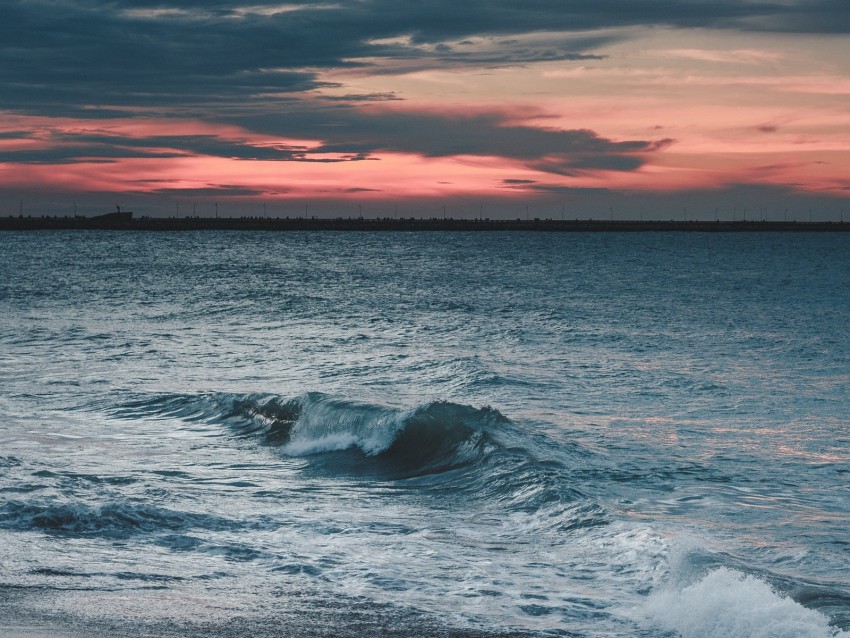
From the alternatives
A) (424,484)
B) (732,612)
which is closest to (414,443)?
(424,484)

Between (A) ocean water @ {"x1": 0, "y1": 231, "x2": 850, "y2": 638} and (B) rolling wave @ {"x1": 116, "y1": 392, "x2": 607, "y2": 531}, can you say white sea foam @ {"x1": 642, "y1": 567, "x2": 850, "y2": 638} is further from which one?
(B) rolling wave @ {"x1": 116, "y1": 392, "x2": 607, "y2": 531}

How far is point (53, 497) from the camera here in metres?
11.2

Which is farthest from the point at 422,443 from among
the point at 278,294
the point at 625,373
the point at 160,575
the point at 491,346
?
the point at 278,294

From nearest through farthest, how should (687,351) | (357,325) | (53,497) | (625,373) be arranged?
(53,497) → (625,373) → (687,351) → (357,325)

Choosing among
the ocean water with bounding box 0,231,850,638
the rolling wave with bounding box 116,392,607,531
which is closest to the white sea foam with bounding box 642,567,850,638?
the ocean water with bounding box 0,231,850,638

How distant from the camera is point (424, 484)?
13773 mm

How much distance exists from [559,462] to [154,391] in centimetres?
1067

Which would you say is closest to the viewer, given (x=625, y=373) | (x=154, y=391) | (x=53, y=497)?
(x=53, y=497)

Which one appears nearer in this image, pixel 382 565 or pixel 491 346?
pixel 382 565

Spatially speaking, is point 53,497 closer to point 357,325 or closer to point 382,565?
point 382,565

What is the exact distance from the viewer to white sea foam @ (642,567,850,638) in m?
7.51

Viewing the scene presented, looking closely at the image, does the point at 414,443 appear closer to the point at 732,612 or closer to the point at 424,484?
the point at 424,484

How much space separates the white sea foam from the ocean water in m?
0.02

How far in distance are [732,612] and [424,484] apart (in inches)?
256
